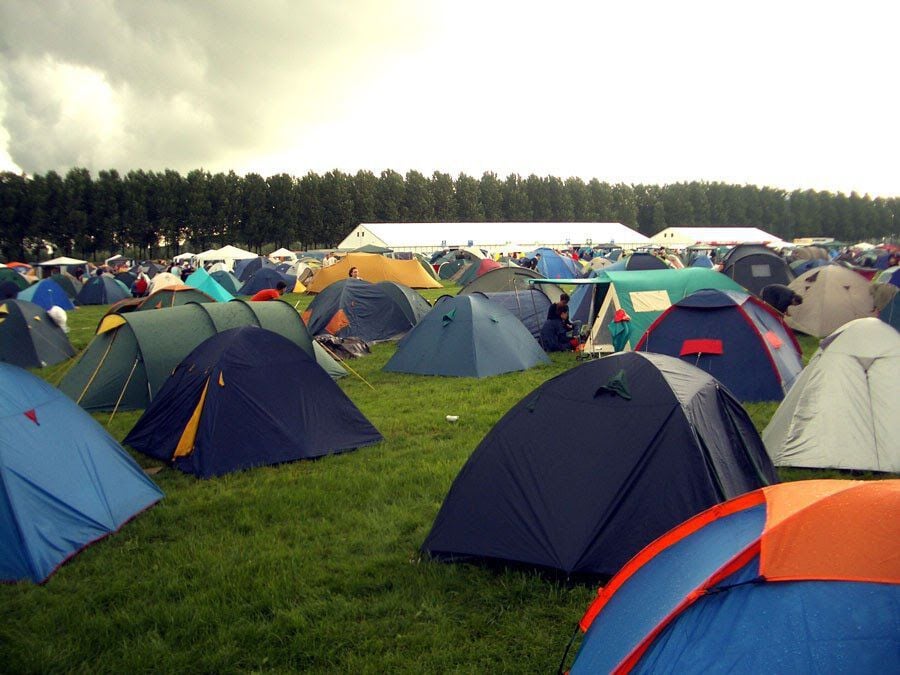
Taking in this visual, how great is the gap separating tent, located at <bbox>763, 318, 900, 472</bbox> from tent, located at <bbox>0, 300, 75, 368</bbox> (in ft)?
47.8

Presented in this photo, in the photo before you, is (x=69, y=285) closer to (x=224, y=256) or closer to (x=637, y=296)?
(x=224, y=256)

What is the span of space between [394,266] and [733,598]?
2912 cm

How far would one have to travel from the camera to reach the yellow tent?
29.7m

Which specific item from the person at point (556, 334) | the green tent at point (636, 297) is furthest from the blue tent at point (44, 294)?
the green tent at point (636, 297)

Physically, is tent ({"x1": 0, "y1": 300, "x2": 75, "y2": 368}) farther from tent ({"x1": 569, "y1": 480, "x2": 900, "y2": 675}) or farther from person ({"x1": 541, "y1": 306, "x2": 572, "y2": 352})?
tent ({"x1": 569, "y1": 480, "x2": 900, "y2": 675})

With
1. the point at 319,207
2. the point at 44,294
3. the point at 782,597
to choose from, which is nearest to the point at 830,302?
the point at 782,597

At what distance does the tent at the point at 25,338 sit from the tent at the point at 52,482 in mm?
9914

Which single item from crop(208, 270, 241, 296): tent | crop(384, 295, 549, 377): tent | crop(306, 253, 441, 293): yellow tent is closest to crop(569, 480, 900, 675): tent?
crop(384, 295, 549, 377): tent

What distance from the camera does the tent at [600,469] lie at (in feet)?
14.9

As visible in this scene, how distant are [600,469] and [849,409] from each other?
373cm

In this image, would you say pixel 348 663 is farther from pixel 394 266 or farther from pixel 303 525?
pixel 394 266

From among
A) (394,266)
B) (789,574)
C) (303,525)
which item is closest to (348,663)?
(303,525)

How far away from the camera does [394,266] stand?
102 feet

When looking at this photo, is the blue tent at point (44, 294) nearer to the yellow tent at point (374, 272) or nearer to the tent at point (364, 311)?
the yellow tent at point (374, 272)
